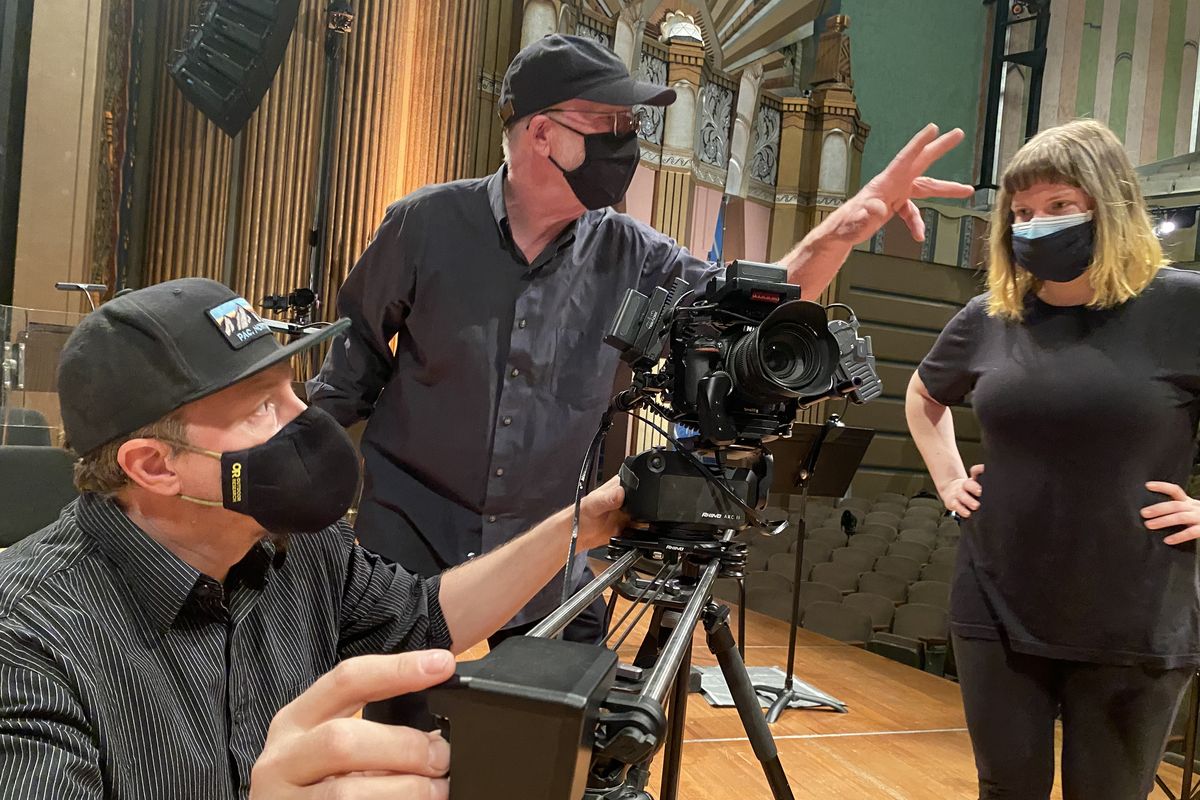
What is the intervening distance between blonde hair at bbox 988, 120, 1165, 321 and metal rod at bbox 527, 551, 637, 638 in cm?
106

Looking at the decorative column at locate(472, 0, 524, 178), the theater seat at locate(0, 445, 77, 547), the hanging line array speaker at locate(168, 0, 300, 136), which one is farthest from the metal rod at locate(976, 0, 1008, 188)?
the theater seat at locate(0, 445, 77, 547)

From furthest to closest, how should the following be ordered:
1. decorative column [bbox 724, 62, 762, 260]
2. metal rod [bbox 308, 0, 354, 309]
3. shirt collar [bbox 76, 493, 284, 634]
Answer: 1. decorative column [bbox 724, 62, 762, 260]
2. metal rod [bbox 308, 0, 354, 309]
3. shirt collar [bbox 76, 493, 284, 634]

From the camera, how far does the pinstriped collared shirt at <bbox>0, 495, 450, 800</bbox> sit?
31.3 inches

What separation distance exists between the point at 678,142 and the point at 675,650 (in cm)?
891

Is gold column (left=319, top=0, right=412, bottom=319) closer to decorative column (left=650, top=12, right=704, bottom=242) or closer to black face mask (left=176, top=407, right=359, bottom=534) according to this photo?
decorative column (left=650, top=12, right=704, bottom=242)

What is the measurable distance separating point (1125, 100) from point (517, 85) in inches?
472

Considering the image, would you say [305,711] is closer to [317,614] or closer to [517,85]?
[317,614]

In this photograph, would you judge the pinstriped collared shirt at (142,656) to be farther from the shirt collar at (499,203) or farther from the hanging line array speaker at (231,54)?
the hanging line array speaker at (231,54)

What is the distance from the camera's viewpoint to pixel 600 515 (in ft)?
4.21

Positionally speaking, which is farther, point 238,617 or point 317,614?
point 317,614

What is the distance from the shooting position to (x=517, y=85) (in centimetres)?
164

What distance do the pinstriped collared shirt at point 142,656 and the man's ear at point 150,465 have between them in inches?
1.7

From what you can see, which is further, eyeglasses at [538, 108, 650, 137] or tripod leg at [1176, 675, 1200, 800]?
tripod leg at [1176, 675, 1200, 800]

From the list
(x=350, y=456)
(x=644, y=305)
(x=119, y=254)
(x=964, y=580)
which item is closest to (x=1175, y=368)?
(x=964, y=580)
